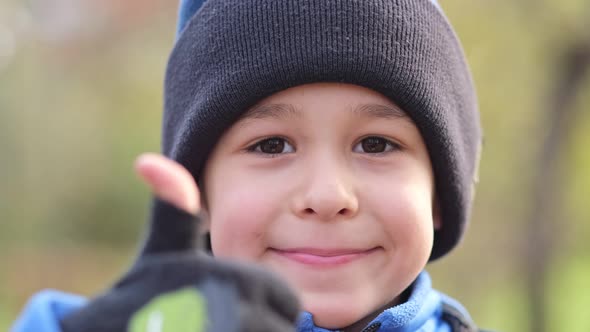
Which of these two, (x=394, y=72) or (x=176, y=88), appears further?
(x=176, y=88)

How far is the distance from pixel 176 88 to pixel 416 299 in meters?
0.80

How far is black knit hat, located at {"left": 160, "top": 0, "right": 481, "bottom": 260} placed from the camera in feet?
5.63

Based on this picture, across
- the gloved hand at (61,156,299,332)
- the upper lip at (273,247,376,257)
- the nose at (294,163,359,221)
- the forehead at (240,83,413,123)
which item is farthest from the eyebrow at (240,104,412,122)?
the gloved hand at (61,156,299,332)

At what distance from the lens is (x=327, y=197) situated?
5.25 feet

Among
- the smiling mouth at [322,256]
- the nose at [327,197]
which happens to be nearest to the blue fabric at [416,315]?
the smiling mouth at [322,256]

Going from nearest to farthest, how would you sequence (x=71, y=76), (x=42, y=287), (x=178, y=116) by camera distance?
(x=178, y=116) → (x=42, y=287) → (x=71, y=76)

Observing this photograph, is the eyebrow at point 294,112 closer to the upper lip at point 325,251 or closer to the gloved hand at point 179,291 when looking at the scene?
the upper lip at point 325,251

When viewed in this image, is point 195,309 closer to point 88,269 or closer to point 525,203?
point 525,203

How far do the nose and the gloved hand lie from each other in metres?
0.57

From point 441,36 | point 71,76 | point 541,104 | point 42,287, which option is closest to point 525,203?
point 541,104

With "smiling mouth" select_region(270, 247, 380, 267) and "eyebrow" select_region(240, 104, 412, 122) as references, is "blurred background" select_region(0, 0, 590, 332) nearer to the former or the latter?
"eyebrow" select_region(240, 104, 412, 122)

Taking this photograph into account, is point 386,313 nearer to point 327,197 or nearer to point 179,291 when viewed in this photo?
point 327,197

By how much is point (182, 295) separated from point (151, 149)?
464 inches

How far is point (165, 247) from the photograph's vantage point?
105 centimetres
